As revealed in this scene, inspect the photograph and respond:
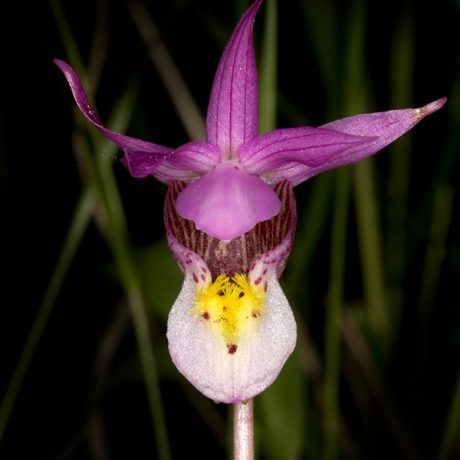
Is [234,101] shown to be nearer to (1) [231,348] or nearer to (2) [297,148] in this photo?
(2) [297,148]

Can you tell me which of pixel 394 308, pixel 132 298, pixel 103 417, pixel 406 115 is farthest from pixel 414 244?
pixel 406 115

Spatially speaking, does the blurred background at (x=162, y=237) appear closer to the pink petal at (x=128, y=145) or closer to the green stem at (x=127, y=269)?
the green stem at (x=127, y=269)

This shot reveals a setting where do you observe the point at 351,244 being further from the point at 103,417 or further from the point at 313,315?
the point at 103,417

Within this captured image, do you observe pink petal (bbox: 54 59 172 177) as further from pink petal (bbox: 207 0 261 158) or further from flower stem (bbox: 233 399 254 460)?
flower stem (bbox: 233 399 254 460)

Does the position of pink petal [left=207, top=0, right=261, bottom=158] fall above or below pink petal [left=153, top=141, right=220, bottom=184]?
above

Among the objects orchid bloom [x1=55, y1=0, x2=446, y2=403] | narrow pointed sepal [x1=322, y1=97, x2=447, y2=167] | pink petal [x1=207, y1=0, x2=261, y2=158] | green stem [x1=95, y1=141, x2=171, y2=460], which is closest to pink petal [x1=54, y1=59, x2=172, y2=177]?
orchid bloom [x1=55, y1=0, x2=446, y2=403]

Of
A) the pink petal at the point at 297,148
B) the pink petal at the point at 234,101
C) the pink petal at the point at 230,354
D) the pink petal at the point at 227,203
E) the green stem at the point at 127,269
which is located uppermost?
the green stem at the point at 127,269

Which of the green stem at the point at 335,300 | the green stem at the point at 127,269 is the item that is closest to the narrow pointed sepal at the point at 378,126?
the green stem at the point at 335,300
